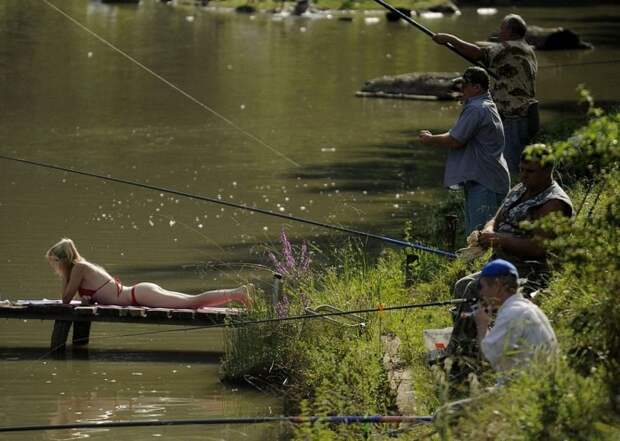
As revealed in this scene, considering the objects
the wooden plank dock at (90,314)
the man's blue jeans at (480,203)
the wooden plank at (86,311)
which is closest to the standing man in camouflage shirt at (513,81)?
the man's blue jeans at (480,203)

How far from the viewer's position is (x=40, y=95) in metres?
28.0

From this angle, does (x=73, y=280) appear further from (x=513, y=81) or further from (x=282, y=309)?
(x=513, y=81)

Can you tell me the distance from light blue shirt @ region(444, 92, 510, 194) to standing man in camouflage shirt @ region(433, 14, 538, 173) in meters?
1.17

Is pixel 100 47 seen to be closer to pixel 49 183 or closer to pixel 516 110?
pixel 49 183

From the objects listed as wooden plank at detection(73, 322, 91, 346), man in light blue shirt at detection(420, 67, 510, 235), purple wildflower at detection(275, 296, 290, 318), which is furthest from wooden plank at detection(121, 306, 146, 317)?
man in light blue shirt at detection(420, 67, 510, 235)

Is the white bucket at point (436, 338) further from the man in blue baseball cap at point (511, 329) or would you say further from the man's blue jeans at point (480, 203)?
the man's blue jeans at point (480, 203)

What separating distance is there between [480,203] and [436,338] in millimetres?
2353

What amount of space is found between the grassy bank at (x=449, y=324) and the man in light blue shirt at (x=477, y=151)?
0.49 metres

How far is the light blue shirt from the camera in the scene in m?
10.3

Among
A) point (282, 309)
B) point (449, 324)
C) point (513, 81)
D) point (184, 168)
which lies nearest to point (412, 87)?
point (184, 168)

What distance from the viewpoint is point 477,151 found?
34.0ft

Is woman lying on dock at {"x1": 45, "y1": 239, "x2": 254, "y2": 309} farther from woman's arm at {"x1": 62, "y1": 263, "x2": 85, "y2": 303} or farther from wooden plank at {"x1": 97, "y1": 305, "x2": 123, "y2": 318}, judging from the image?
wooden plank at {"x1": 97, "y1": 305, "x2": 123, "y2": 318}

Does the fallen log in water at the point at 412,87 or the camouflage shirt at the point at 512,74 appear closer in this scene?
the camouflage shirt at the point at 512,74

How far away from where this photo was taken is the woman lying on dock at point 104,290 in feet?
36.1
